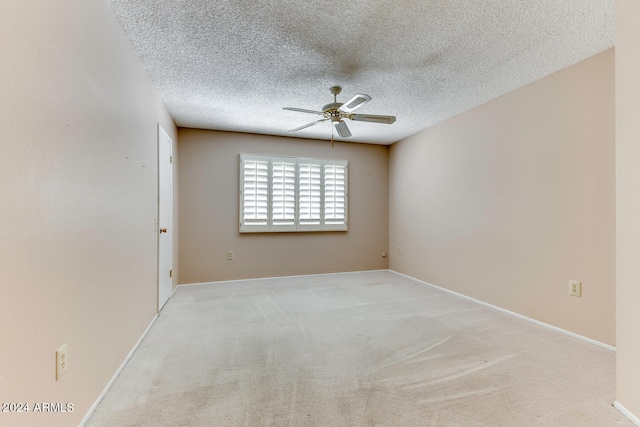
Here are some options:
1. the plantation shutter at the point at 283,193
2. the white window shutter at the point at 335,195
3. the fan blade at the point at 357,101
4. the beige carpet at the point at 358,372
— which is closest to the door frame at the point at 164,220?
the beige carpet at the point at 358,372

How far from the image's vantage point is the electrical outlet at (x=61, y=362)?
1.21 m

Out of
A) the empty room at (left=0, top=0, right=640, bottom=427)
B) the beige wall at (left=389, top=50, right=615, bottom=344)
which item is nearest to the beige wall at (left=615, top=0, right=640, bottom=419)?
the empty room at (left=0, top=0, right=640, bottom=427)

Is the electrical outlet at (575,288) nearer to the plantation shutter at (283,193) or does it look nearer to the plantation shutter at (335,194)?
the plantation shutter at (335,194)

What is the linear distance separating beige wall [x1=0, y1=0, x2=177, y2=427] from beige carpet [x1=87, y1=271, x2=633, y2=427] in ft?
1.26

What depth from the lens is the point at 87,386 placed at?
4.78ft

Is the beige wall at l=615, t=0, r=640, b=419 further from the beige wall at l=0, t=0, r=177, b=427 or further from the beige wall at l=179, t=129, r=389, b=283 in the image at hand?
the beige wall at l=179, t=129, r=389, b=283

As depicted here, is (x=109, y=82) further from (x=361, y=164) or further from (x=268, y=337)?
(x=361, y=164)

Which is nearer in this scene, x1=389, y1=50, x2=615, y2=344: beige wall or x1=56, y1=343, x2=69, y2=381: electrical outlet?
x1=56, y1=343, x2=69, y2=381: electrical outlet

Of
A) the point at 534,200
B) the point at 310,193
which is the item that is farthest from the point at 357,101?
the point at 310,193

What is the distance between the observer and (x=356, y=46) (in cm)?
211

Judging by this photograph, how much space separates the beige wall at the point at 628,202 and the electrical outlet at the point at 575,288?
1.07m

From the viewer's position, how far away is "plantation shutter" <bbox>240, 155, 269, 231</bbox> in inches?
174

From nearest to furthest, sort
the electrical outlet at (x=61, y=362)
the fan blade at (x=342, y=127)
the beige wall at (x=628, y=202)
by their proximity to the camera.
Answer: the electrical outlet at (x=61, y=362) < the beige wall at (x=628, y=202) < the fan blade at (x=342, y=127)

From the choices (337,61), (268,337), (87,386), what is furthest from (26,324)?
(337,61)
